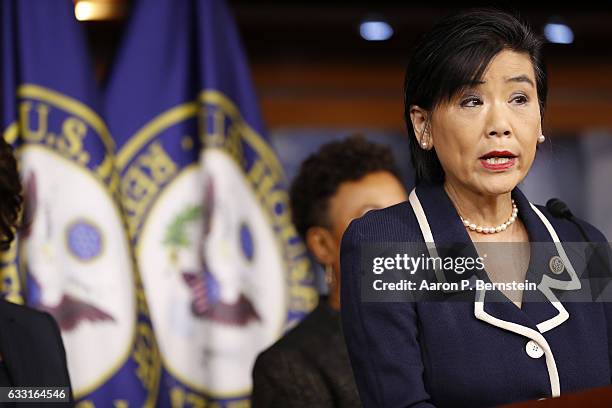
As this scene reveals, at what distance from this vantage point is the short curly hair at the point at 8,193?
2170 millimetres

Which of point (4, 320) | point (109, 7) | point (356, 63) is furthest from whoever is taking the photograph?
point (356, 63)

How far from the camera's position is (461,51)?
5.08 ft

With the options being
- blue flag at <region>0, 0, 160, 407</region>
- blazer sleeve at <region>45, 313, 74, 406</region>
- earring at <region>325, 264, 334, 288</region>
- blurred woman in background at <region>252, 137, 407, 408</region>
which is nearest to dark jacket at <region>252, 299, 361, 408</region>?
blurred woman in background at <region>252, 137, 407, 408</region>

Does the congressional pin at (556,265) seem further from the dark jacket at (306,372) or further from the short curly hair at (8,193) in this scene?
the short curly hair at (8,193)

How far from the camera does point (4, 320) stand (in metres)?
2.17

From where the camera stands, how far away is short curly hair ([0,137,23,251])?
217 cm

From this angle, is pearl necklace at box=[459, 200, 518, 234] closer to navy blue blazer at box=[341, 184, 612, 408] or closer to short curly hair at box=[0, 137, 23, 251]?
navy blue blazer at box=[341, 184, 612, 408]

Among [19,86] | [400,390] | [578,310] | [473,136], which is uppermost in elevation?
[19,86]

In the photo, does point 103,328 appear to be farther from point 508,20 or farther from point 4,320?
point 508,20

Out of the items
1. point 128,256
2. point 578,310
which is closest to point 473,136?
point 578,310

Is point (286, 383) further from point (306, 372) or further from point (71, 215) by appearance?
point (71, 215)

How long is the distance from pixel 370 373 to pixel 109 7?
7.69ft

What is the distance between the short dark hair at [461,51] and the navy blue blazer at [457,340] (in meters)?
0.19

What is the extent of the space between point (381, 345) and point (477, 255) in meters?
0.22
